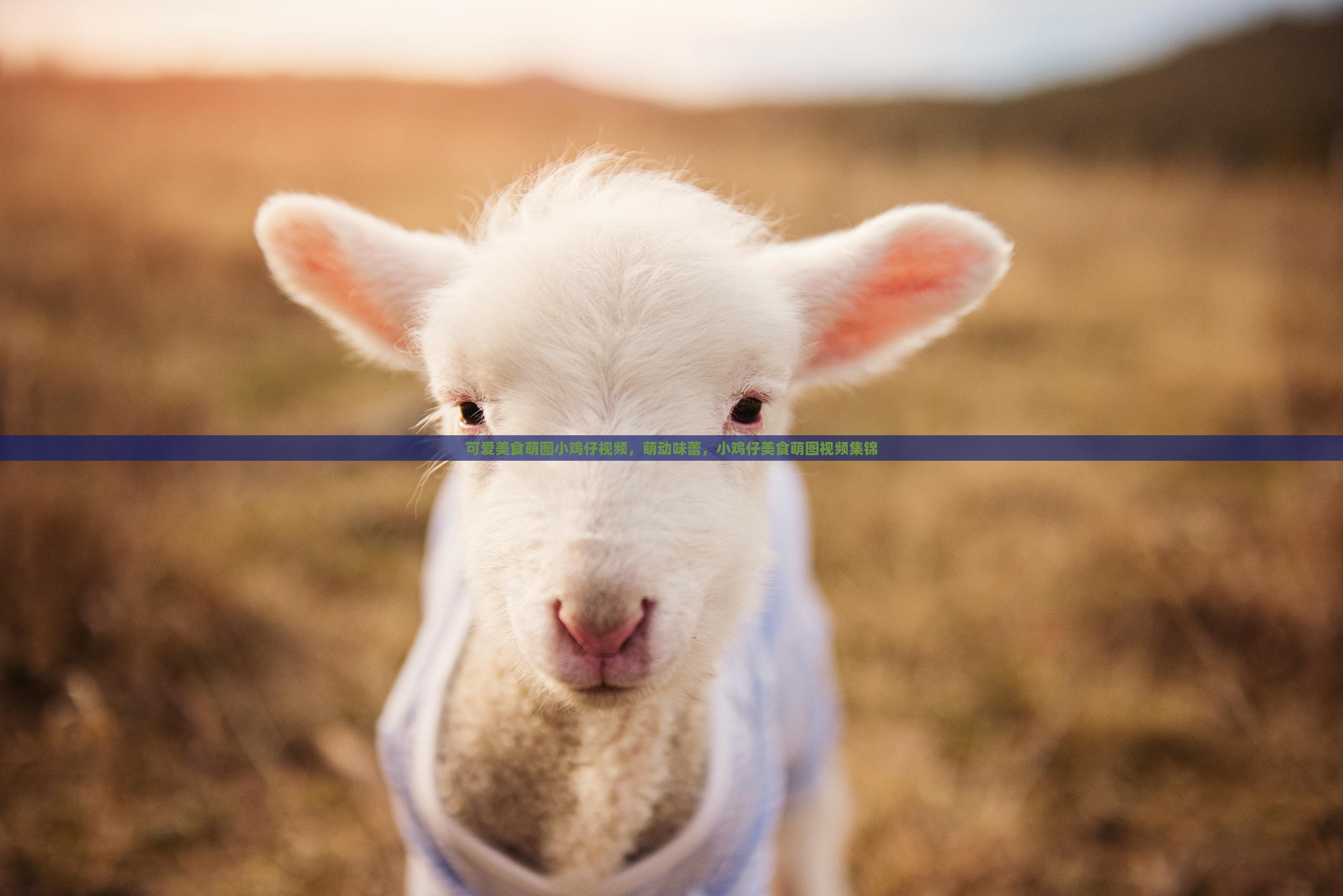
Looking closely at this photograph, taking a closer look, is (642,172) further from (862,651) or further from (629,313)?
(862,651)

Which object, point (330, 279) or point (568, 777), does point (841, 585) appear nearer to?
point (568, 777)

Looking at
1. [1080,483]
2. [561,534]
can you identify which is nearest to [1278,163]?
[1080,483]

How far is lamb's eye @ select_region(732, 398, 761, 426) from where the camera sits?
1550mm

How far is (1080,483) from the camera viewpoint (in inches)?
190

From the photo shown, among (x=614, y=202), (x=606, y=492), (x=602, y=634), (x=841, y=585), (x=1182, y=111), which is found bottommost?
(x=841, y=585)

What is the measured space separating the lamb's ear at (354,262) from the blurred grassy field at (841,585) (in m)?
0.56

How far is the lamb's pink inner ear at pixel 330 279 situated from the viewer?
1.72 metres

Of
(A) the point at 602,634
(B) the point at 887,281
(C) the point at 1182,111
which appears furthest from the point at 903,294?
(C) the point at 1182,111

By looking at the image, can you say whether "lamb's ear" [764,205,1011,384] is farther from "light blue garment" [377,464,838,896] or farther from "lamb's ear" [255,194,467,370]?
"lamb's ear" [255,194,467,370]

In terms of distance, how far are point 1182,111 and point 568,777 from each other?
1445 centimetres

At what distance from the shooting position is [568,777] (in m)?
1.59

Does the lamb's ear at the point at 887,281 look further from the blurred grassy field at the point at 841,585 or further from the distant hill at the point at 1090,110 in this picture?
the distant hill at the point at 1090,110

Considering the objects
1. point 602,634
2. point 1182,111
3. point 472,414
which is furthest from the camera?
point 1182,111

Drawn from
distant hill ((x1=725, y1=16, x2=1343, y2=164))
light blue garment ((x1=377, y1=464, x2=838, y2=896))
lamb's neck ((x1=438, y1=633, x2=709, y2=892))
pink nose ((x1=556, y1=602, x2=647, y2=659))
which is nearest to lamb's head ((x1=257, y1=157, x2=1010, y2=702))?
pink nose ((x1=556, y1=602, x2=647, y2=659))
